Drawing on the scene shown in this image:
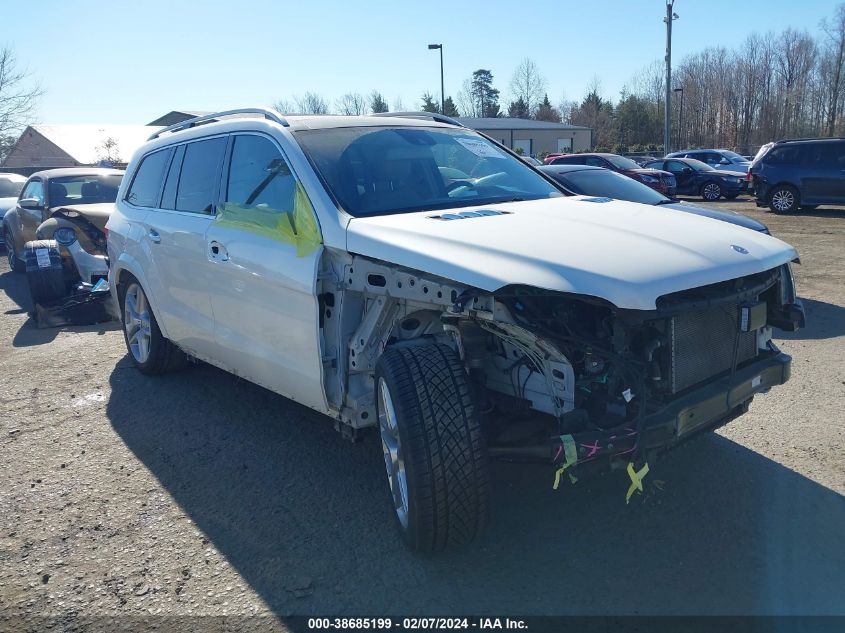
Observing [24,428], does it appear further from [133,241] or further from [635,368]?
[635,368]

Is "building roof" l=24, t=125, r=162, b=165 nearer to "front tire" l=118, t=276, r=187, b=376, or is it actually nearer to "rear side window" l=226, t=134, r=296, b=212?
"front tire" l=118, t=276, r=187, b=376

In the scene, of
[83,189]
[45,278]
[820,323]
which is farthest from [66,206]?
[820,323]

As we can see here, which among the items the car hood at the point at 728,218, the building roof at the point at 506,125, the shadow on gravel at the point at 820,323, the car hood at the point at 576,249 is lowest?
the shadow on gravel at the point at 820,323

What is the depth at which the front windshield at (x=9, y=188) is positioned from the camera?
58.9 feet

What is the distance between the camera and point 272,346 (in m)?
4.11

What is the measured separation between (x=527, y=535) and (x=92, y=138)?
56754 millimetres

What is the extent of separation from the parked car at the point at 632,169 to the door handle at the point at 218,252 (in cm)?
1798

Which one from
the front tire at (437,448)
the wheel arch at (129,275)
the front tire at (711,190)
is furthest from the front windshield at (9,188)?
the front tire at (711,190)

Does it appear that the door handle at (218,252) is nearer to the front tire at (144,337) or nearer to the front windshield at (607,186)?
the front tire at (144,337)

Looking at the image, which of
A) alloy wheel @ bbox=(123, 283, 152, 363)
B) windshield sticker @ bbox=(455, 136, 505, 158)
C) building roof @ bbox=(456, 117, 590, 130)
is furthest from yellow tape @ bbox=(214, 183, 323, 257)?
building roof @ bbox=(456, 117, 590, 130)

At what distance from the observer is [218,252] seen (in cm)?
447

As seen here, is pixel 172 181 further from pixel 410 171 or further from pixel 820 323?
pixel 820 323

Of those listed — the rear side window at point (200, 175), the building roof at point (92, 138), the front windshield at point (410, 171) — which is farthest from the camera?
the building roof at point (92, 138)

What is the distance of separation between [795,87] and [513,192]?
69.6 metres
